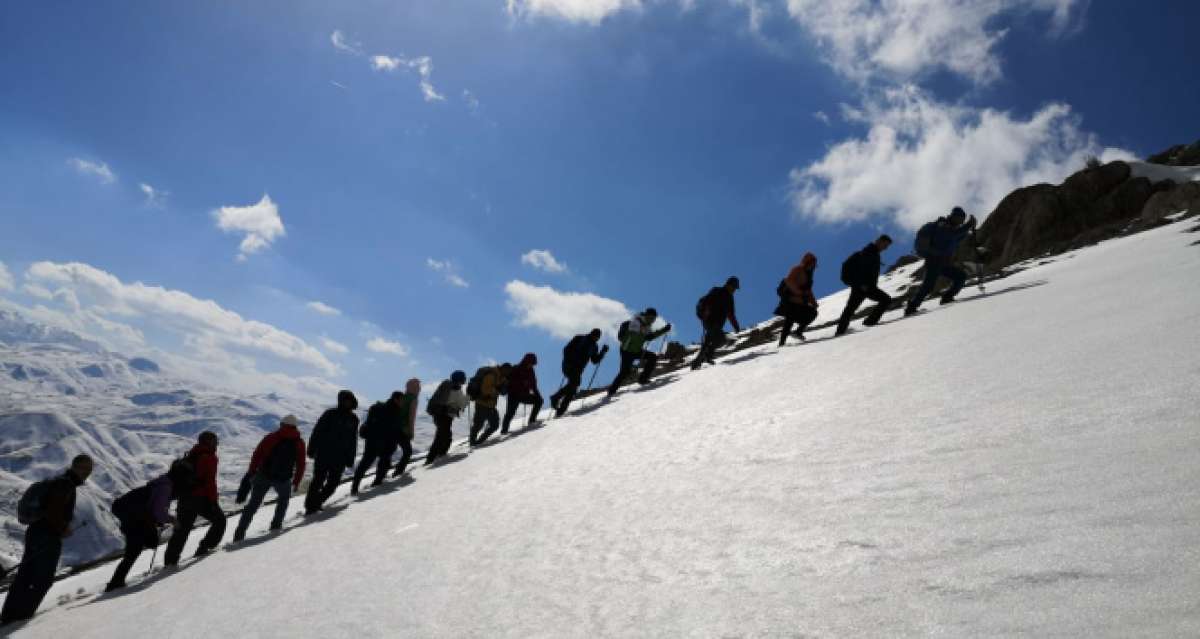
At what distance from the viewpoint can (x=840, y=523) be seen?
379 cm

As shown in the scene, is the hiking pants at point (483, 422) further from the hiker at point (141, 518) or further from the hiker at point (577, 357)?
the hiker at point (141, 518)

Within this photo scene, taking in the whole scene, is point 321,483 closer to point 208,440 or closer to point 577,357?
point 208,440

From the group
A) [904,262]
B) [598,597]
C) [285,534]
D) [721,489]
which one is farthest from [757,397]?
[904,262]

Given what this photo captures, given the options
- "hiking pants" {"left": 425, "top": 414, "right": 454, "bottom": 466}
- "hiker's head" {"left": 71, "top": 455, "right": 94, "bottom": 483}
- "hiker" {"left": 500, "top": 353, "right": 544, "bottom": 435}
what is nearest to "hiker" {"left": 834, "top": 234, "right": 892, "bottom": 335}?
"hiker" {"left": 500, "top": 353, "right": 544, "bottom": 435}

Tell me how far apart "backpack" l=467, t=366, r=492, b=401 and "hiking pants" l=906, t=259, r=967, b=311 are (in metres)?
10.5

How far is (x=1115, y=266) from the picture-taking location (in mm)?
11984

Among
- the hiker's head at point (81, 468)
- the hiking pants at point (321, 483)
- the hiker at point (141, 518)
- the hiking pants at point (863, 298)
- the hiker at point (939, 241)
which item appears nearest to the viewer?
the hiker's head at point (81, 468)

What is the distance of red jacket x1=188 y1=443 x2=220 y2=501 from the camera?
1073 cm

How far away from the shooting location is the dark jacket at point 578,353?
16.1 meters

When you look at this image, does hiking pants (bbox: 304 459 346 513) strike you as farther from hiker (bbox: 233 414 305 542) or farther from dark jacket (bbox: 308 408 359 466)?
hiker (bbox: 233 414 305 542)

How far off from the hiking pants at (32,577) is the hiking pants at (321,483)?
393 cm

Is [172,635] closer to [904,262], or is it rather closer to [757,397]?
[757,397]

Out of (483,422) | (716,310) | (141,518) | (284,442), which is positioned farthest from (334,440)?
(716,310)

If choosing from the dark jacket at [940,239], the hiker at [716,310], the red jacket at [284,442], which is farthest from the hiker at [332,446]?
the dark jacket at [940,239]
